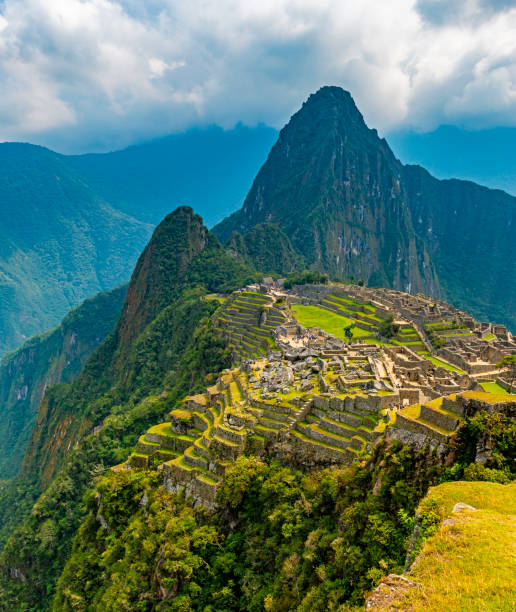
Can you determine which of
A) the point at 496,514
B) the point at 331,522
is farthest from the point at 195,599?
the point at 496,514

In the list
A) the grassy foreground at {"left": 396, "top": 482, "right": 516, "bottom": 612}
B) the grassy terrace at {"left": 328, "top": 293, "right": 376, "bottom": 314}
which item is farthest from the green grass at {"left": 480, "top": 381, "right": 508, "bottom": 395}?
the grassy terrace at {"left": 328, "top": 293, "right": 376, "bottom": 314}

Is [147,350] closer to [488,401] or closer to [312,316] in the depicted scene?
[312,316]

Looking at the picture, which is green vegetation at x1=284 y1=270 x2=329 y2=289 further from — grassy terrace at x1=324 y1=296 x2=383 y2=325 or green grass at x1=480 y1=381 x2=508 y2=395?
A: green grass at x1=480 y1=381 x2=508 y2=395

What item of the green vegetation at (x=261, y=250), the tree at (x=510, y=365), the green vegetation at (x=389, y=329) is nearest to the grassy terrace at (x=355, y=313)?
the green vegetation at (x=389, y=329)

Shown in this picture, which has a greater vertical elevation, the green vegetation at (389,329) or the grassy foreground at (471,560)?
the green vegetation at (389,329)

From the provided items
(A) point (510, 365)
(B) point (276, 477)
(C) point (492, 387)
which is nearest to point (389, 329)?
(A) point (510, 365)

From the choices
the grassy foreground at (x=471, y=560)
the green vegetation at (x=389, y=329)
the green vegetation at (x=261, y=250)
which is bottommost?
the grassy foreground at (x=471, y=560)

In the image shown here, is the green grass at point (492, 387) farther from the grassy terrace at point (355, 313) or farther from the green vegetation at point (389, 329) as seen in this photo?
the grassy terrace at point (355, 313)
